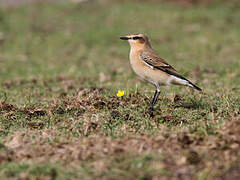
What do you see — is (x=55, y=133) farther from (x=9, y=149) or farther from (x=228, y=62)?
(x=228, y=62)

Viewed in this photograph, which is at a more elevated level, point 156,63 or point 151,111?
point 156,63

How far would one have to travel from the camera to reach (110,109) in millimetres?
6062

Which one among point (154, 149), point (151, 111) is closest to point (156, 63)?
point (151, 111)

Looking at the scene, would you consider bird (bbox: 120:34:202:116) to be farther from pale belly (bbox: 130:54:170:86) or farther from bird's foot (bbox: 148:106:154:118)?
bird's foot (bbox: 148:106:154:118)

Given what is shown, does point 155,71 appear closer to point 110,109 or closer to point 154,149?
point 110,109

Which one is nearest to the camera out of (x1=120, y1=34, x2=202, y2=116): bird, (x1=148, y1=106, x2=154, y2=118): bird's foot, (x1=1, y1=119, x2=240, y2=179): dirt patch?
(x1=1, y1=119, x2=240, y2=179): dirt patch

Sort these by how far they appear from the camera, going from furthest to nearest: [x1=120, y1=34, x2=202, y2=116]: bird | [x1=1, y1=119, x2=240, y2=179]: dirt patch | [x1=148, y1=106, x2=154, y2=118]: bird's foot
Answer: [x1=120, y1=34, x2=202, y2=116]: bird < [x1=148, y1=106, x2=154, y2=118]: bird's foot < [x1=1, y1=119, x2=240, y2=179]: dirt patch

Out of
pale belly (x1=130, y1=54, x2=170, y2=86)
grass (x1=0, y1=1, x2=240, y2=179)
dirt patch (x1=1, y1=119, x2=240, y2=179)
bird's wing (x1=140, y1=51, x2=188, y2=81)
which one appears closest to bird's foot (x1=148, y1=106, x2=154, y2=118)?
grass (x1=0, y1=1, x2=240, y2=179)

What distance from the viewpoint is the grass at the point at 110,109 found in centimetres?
399

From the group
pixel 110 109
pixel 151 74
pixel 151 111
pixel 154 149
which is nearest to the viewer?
pixel 154 149

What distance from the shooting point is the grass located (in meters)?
3.99

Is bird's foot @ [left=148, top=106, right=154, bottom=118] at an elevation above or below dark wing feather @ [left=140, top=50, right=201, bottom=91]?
below

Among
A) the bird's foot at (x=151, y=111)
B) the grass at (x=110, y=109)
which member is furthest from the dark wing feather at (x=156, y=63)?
the bird's foot at (x=151, y=111)

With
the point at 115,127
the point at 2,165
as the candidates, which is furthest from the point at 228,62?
the point at 2,165
